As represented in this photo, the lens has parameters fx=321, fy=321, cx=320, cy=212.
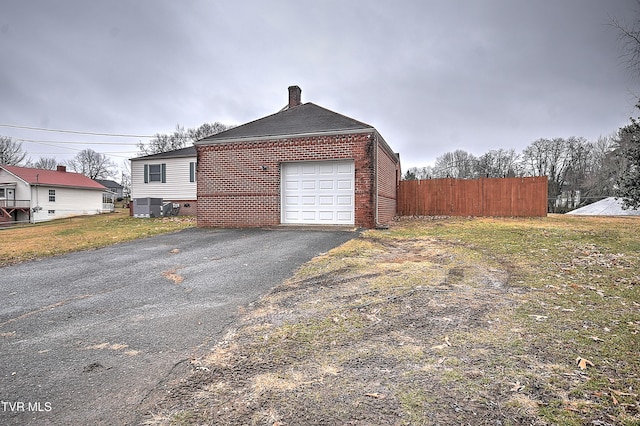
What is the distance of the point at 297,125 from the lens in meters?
11.4

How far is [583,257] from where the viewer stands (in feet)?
19.9

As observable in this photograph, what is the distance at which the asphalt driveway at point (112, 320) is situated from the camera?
202cm

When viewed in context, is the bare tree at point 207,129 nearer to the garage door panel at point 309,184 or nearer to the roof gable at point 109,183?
the roof gable at point 109,183

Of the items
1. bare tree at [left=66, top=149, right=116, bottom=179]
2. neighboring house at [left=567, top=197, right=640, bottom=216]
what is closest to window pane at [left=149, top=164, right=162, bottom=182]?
neighboring house at [left=567, top=197, right=640, bottom=216]

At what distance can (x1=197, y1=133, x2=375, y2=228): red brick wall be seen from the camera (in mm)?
10344

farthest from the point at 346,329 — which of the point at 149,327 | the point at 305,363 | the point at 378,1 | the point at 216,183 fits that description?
the point at 378,1

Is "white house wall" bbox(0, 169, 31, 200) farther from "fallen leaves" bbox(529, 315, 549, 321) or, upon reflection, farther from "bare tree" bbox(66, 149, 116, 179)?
"fallen leaves" bbox(529, 315, 549, 321)

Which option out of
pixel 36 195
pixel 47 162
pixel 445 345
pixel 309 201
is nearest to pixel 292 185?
pixel 309 201

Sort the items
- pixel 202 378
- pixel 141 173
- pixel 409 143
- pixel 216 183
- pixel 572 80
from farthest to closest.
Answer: pixel 409 143, pixel 141 173, pixel 572 80, pixel 216 183, pixel 202 378

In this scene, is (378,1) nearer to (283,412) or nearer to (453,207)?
(453,207)

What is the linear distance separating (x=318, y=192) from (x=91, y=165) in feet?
221

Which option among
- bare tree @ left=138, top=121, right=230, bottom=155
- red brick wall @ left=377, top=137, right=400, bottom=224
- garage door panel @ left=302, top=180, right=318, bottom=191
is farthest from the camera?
bare tree @ left=138, top=121, right=230, bottom=155

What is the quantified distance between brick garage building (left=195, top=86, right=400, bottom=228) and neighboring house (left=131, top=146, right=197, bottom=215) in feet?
31.4

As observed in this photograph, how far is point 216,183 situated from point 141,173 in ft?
42.9
